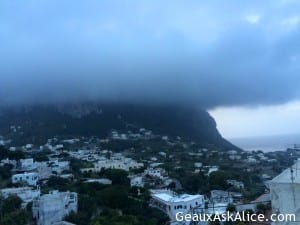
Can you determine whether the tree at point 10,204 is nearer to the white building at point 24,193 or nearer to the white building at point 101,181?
the white building at point 24,193

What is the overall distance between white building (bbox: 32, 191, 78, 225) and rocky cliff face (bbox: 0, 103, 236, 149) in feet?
178

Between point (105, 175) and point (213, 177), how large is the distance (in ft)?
33.7

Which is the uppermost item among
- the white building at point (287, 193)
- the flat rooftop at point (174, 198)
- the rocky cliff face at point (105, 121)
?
the rocky cliff face at point (105, 121)

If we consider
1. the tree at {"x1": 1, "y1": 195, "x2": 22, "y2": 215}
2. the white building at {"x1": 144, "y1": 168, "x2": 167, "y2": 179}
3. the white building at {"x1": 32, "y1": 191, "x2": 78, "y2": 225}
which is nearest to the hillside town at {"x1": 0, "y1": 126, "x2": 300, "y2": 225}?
the white building at {"x1": 32, "y1": 191, "x2": 78, "y2": 225}

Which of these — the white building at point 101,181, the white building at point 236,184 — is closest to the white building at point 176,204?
the white building at point 101,181

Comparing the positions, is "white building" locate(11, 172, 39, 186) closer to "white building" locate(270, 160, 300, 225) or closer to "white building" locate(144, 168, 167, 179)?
"white building" locate(144, 168, 167, 179)

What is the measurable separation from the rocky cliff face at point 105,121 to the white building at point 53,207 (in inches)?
2138

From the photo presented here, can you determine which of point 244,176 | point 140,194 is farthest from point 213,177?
point 140,194

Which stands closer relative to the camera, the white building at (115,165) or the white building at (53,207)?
the white building at (53,207)

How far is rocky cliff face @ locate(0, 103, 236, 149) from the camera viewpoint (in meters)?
88.2

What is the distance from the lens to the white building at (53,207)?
29344 mm

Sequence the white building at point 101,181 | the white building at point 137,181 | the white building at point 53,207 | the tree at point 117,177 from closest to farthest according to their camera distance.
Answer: the white building at point 53,207, the white building at point 101,181, the tree at point 117,177, the white building at point 137,181

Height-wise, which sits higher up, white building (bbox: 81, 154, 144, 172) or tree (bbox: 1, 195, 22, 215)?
white building (bbox: 81, 154, 144, 172)

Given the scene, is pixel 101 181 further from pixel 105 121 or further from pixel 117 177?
pixel 105 121
